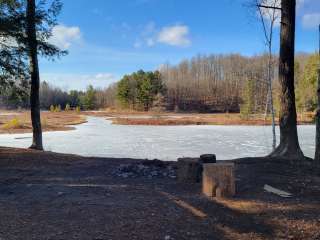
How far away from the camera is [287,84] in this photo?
1050 cm

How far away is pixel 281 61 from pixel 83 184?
239 inches

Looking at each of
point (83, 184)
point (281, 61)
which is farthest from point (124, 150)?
point (83, 184)

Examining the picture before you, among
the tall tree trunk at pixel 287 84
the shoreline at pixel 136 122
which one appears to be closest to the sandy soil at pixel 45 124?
the shoreline at pixel 136 122

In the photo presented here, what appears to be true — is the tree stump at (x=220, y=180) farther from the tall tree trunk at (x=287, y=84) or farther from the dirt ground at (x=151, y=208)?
the tall tree trunk at (x=287, y=84)

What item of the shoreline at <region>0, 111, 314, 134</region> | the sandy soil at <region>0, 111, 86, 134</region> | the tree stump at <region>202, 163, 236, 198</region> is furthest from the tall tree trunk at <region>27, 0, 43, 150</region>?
the sandy soil at <region>0, 111, 86, 134</region>

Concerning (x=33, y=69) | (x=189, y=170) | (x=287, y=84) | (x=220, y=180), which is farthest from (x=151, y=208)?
(x=33, y=69)

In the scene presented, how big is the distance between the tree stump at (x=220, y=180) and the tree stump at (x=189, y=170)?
2.93 feet

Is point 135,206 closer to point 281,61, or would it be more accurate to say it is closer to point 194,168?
point 194,168

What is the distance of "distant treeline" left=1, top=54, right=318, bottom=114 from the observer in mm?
59088

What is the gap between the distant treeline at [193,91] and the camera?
2326 inches

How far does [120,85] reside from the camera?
97938mm

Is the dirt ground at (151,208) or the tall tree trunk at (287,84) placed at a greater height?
the tall tree trunk at (287,84)

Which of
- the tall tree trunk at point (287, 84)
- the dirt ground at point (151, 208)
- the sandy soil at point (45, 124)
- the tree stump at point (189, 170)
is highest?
the tall tree trunk at point (287, 84)

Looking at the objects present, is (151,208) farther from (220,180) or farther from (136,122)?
Result: (136,122)
